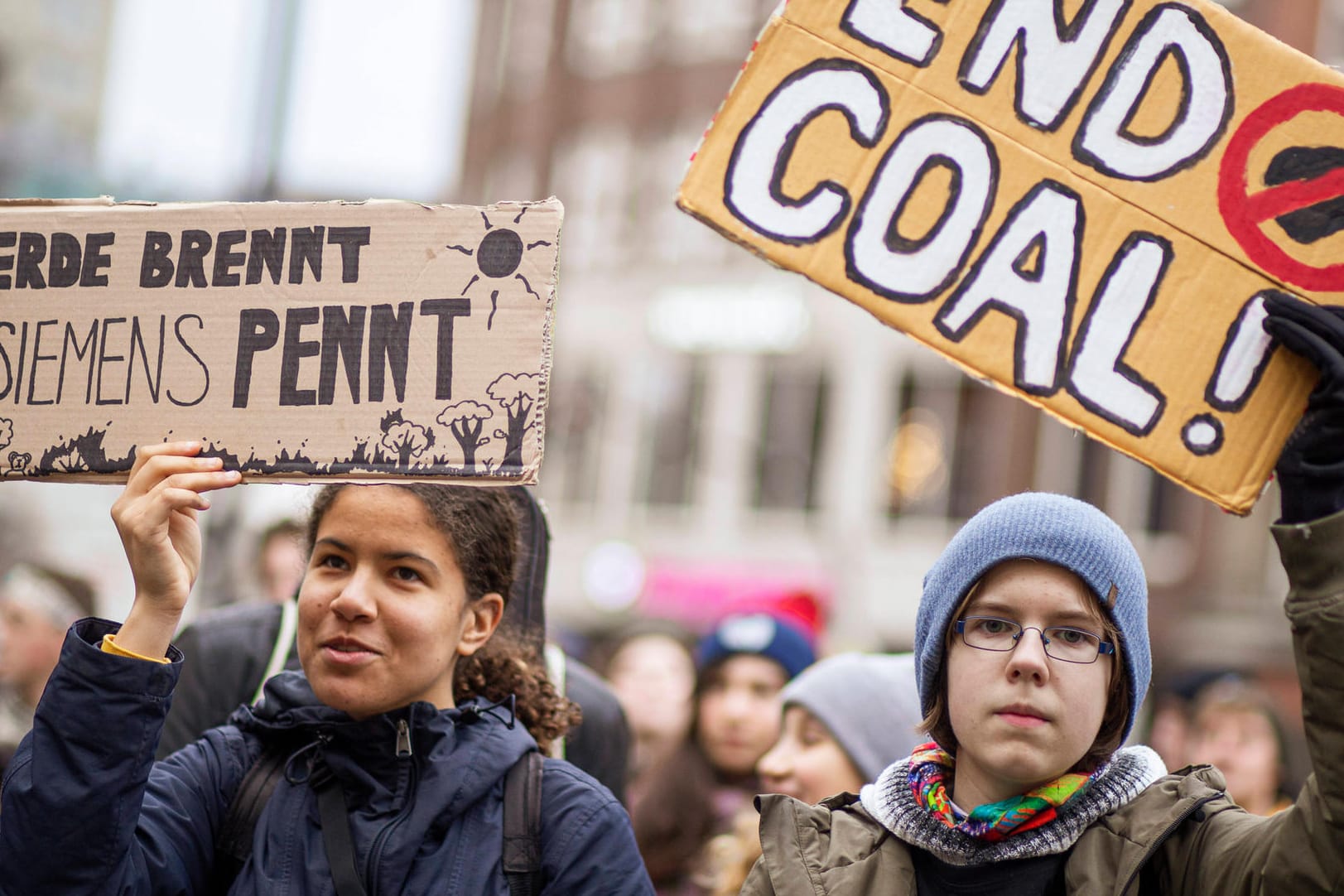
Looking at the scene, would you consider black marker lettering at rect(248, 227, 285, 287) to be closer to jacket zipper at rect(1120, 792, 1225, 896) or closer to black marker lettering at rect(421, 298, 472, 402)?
black marker lettering at rect(421, 298, 472, 402)

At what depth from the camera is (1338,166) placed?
7.47 ft

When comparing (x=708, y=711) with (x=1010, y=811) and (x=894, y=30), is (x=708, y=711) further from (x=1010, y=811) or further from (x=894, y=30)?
(x=894, y=30)

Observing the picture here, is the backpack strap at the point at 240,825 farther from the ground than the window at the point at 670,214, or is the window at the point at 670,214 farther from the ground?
the window at the point at 670,214

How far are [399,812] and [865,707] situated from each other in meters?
1.43

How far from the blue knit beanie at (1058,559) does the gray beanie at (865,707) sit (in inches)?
44.8

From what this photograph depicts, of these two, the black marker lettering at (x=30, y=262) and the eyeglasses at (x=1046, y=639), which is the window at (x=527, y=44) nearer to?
the black marker lettering at (x=30, y=262)

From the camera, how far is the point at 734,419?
23.4m

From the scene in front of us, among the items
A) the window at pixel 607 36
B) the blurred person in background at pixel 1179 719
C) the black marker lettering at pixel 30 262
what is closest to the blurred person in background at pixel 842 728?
the black marker lettering at pixel 30 262

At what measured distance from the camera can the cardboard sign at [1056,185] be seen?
2.25 metres

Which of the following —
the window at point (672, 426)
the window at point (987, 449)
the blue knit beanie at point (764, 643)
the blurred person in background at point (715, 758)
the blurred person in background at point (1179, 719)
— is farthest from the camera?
the window at point (672, 426)

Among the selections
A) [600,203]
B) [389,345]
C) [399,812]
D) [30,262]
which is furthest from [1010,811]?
[600,203]

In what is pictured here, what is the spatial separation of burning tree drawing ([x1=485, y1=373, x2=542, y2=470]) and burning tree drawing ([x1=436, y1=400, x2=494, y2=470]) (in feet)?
0.08

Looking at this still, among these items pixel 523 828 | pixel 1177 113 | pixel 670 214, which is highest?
pixel 670 214

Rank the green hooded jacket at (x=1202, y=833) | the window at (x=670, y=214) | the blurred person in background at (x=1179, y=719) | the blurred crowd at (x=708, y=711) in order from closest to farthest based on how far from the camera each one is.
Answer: the green hooded jacket at (x=1202, y=833) < the blurred crowd at (x=708, y=711) < the blurred person in background at (x=1179, y=719) < the window at (x=670, y=214)
